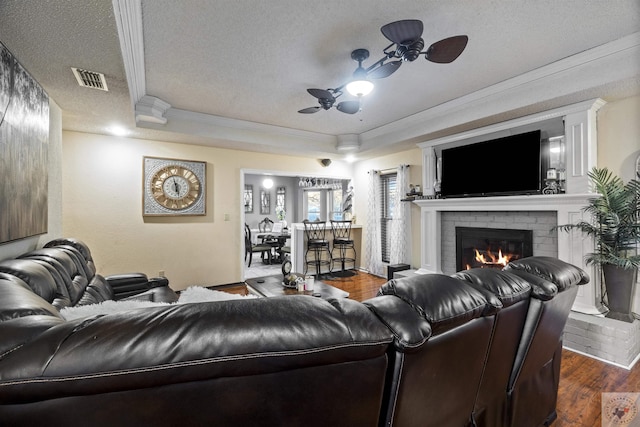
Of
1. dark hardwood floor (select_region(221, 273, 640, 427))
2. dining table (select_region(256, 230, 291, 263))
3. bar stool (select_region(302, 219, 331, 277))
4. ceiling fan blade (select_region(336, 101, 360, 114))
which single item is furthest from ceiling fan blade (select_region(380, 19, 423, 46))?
dining table (select_region(256, 230, 291, 263))

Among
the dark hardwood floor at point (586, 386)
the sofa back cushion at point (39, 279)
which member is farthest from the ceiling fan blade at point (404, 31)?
the dark hardwood floor at point (586, 386)

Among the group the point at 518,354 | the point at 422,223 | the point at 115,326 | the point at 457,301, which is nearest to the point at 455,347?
the point at 457,301

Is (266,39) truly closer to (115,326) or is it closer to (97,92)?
(97,92)

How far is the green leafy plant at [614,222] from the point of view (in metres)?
2.59

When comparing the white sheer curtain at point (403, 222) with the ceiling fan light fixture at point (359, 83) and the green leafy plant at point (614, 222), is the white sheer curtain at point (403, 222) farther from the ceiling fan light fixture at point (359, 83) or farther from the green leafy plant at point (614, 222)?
the ceiling fan light fixture at point (359, 83)

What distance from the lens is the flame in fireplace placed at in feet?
12.2

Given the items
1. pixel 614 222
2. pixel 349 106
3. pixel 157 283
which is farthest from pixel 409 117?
pixel 157 283

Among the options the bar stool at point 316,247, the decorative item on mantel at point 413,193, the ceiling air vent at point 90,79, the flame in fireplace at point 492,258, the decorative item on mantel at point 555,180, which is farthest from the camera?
the bar stool at point 316,247

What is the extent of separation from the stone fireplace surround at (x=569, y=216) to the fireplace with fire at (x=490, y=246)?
3.2 inches

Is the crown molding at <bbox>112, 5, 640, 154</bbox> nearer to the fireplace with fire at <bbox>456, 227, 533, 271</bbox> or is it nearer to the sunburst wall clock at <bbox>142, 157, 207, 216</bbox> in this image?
the sunburst wall clock at <bbox>142, 157, 207, 216</bbox>

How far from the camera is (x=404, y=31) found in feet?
6.28

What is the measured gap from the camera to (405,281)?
38.6 inches

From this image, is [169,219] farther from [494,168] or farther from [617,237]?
[617,237]

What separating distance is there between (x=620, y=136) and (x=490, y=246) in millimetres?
1722
